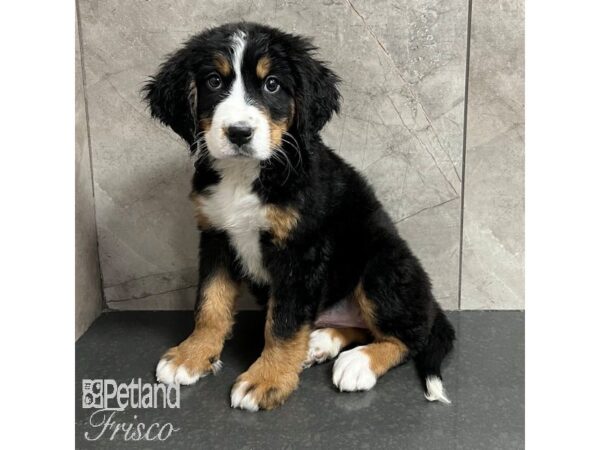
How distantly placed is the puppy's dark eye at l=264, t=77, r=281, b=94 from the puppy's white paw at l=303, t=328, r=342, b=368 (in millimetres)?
1141

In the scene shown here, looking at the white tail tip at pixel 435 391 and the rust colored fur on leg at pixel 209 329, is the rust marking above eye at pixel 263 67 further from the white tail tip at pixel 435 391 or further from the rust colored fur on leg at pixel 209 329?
the white tail tip at pixel 435 391

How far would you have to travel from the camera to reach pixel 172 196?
3014 millimetres

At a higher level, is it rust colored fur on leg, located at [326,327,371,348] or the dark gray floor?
rust colored fur on leg, located at [326,327,371,348]

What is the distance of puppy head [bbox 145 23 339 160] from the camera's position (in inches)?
76.9

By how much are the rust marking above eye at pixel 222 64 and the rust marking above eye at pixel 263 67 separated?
11cm

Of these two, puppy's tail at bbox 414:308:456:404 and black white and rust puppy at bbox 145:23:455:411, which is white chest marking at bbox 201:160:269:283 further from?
puppy's tail at bbox 414:308:456:404

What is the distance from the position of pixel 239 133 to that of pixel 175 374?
1.12 meters

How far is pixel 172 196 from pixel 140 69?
0.71 metres

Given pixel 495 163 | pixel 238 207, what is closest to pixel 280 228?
pixel 238 207

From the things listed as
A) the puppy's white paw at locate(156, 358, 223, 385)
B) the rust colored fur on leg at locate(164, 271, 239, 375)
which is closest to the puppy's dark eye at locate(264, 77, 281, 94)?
the rust colored fur on leg at locate(164, 271, 239, 375)

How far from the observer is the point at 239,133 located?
191 centimetres

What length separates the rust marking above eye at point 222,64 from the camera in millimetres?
2035

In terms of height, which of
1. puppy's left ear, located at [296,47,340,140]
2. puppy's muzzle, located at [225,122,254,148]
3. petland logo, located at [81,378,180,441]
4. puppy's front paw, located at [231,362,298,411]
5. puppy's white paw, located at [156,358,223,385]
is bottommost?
petland logo, located at [81,378,180,441]

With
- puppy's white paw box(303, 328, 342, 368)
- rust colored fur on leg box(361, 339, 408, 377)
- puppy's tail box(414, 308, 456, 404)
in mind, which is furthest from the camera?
Answer: puppy's white paw box(303, 328, 342, 368)
